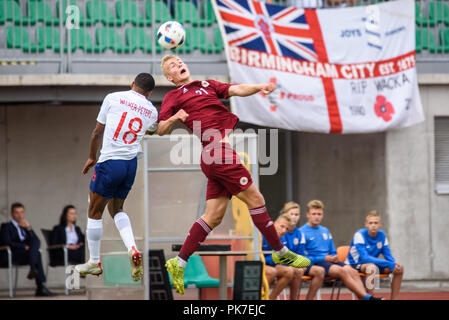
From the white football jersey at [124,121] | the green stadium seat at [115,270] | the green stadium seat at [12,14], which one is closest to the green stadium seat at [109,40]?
the green stadium seat at [12,14]

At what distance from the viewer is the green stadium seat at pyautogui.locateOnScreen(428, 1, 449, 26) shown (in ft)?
62.0

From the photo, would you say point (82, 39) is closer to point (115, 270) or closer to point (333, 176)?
point (115, 270)

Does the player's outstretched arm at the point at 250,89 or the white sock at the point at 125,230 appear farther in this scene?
the white sock at the point at 125,230

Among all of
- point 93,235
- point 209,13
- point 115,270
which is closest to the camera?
point 93,235

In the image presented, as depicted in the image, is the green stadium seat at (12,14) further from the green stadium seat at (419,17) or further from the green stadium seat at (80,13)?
the green stadium seat at (419,17)

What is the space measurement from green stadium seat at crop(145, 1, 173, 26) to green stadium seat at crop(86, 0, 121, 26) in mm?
624

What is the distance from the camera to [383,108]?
1827cm

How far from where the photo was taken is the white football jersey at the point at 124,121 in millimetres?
9188

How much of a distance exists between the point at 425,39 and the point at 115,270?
873cm

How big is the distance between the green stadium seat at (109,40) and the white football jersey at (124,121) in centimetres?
827

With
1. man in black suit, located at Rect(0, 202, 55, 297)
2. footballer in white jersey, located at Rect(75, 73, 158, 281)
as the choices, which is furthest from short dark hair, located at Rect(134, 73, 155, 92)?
man in black suit, located at Rect(0, 202, 55, 297)

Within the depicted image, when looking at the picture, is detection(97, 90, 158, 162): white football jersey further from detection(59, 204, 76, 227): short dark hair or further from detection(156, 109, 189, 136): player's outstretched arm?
detection(59, 204, 76, 227): short dark hair

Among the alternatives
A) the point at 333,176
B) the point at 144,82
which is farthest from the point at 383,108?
the point at 144,82

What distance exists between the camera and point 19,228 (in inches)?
694
